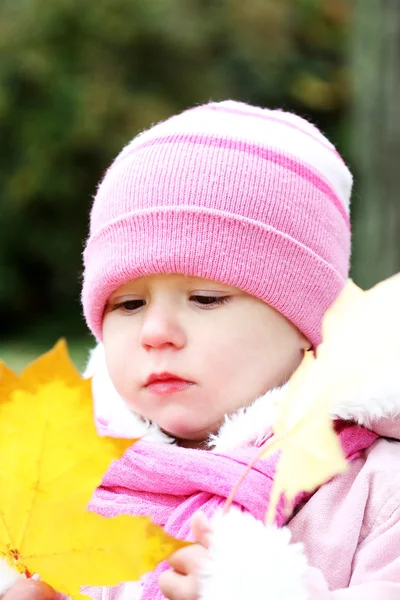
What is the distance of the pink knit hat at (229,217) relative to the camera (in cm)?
128

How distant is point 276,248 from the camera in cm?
131

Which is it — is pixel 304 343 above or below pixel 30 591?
above

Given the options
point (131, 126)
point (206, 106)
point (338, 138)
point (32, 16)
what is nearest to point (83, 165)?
point (131, 126)

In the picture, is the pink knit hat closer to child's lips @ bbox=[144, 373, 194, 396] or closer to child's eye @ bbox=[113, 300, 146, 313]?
child's eye @ bbox=[113, 300, 146, 313]

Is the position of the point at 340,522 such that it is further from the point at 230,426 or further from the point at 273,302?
the point at 273,302

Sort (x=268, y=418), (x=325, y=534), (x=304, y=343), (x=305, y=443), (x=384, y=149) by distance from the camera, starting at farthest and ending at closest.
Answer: (x=384, y=149)
(x=304, y=343)
(x=268, y=418)
(x=325, y=534)
(x=305, y=443)

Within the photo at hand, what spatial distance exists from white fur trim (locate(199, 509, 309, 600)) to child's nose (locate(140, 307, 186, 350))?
337mm

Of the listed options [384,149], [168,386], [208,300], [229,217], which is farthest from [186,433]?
[384,149]

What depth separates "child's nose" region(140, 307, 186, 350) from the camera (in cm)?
121

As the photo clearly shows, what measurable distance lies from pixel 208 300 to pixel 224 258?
6 centimetres

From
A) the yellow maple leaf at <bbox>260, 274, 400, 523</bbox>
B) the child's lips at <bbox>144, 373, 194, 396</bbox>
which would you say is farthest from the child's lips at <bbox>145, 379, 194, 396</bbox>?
the yellow maple leaf at <bbox>260, 274, 400, 523</bbox>

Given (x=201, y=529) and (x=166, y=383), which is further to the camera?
(x=166, y=383)

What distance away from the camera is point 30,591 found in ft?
3.18

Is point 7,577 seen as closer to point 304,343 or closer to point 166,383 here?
point 166,383
